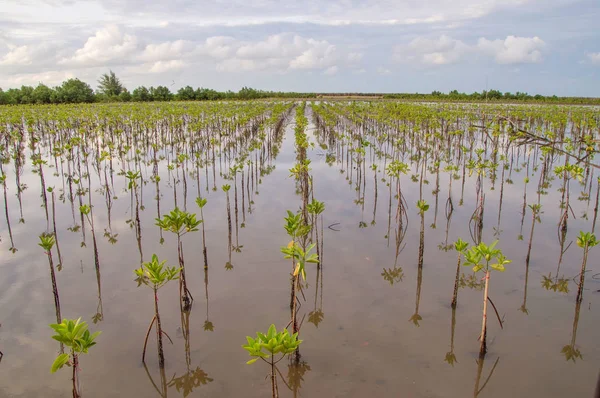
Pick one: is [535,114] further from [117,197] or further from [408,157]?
[117,197]

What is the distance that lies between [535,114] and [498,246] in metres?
21.5

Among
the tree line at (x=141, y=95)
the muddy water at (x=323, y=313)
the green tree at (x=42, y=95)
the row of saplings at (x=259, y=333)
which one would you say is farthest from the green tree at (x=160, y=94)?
the row of saplings at (x=259, y=333)

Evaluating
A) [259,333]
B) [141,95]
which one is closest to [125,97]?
[141,95]

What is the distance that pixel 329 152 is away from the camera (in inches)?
659

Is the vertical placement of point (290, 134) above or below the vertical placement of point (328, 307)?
above

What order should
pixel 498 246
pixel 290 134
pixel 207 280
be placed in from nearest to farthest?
pixel 207 280
pixel 498 246
pixel 290 134

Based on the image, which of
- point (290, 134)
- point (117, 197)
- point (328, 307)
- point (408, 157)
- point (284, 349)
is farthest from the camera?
point (290, 134)

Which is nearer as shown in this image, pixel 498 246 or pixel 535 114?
pixel 498 246

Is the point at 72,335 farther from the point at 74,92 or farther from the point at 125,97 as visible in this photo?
the point at 125,97

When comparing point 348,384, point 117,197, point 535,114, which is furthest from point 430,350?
point 535,114

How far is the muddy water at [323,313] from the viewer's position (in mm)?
4258

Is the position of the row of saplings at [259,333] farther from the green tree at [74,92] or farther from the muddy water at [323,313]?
the green tree at [74,92]

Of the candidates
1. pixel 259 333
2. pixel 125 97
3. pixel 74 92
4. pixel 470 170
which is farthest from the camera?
pixel 125 97

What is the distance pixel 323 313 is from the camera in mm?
5484
